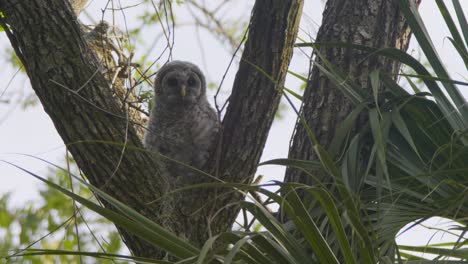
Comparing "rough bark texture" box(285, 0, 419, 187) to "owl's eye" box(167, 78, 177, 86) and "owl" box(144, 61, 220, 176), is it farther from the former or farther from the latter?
"owl's eye" box(167, 78, 177, 86)

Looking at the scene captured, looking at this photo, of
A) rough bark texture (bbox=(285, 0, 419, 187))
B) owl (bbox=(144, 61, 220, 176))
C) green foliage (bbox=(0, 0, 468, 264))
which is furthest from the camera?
owl (bbox=(144, 61, 220, 176))

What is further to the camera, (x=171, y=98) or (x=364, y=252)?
(x=171, y=98)

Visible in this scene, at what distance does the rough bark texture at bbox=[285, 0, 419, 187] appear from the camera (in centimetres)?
288

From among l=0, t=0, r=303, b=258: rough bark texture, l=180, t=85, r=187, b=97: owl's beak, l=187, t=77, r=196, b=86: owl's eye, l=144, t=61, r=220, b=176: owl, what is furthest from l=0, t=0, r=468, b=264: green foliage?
l=187, t=77, r=196, b=86: owl's eye

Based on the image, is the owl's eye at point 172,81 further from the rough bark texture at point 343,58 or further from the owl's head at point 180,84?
the rough bark texture at point 343,58

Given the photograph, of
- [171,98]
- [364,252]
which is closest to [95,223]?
[171,98]

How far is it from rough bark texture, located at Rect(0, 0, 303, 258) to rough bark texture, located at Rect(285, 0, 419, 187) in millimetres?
170

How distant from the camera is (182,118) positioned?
4473mm

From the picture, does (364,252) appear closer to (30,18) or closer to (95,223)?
(30,18)

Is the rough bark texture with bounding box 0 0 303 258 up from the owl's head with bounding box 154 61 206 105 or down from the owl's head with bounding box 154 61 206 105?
down

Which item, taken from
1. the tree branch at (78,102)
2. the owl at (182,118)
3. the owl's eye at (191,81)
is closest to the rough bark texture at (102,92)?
the tree branch at (78,102)

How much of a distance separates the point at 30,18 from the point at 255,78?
0.94 metres

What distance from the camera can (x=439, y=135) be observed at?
2254 mm

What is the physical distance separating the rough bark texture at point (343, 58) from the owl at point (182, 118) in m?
0.95
